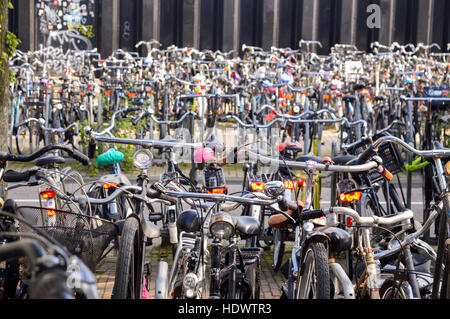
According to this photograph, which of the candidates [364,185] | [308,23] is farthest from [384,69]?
[364,185]

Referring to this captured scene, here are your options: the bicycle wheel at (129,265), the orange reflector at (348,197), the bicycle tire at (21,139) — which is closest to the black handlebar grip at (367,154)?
the orange reflector at (348,197)

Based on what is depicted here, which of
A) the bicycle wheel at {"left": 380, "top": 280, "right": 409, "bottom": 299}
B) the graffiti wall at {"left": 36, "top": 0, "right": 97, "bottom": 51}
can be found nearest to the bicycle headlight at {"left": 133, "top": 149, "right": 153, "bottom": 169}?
the bicycle wheel at {"left": 380, "top": 280, "right": 409, "bottom": 299}

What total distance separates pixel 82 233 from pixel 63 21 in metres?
22.2

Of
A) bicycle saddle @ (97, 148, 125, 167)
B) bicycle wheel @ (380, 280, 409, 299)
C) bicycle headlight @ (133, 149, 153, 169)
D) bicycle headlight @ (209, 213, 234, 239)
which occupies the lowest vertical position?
bicycle wheel @ (380, 280, 409, 299)

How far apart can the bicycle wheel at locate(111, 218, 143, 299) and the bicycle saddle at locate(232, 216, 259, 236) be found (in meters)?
0.53

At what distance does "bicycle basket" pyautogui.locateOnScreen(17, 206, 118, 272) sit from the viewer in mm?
3875

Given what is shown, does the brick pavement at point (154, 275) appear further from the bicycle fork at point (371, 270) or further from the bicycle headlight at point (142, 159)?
the bicycle fork at point (371, 270)

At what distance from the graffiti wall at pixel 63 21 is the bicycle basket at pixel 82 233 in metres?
21.6

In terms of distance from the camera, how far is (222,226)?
4.04 m

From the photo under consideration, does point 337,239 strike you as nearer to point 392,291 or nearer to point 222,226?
point 392,291

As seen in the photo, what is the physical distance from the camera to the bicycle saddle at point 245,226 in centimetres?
432

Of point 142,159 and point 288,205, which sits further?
point 142,159

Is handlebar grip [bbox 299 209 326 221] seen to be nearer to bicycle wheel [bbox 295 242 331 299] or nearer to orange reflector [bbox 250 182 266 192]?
A: bicycle wheel [bbox 295 242 331 299]

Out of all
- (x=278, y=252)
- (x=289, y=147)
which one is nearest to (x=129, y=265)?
(x=278, y=252)
